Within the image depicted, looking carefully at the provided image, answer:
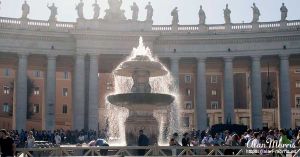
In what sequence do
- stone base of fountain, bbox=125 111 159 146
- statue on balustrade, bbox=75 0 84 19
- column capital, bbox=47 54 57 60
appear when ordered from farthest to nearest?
statue on balustrade, bbox=75 0 84 19 < column capital, bbox=47 54 57 60 < stone base of fountain, bbox=125 111 159 146

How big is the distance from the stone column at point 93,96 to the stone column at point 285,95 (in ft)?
71.0

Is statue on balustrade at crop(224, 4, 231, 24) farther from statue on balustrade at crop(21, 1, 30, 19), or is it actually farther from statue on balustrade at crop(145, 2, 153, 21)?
statue on balustrade at crop(21, 1, 30, 19)

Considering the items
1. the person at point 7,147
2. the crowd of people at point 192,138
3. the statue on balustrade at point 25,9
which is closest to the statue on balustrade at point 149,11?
the statue on balustrade at point 25,9

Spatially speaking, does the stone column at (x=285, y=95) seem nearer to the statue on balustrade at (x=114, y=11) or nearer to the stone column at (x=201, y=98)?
the stone column at (x=201, y=98)

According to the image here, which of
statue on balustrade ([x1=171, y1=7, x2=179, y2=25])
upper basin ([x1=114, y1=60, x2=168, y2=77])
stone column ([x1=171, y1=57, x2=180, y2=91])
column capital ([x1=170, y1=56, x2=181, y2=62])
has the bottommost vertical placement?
upper basin ([x1=114, y1=60, x2=168, y2=77])

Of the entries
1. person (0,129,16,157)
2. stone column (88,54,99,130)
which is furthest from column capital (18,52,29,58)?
person (0,129,16,157)

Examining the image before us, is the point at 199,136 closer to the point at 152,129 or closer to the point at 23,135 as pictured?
the point at 23,135

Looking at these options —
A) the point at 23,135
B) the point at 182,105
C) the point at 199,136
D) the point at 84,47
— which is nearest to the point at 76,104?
the point at 84,47

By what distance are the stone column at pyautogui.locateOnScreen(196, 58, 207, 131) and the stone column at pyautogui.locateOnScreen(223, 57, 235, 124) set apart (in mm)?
2507

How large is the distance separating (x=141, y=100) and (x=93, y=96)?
32419 mm

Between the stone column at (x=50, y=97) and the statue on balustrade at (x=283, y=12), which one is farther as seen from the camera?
the statue on balustrade at (x=283, y=12)

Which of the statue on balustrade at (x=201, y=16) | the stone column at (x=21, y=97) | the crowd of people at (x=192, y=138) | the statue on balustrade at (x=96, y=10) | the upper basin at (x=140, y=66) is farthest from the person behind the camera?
the statue on balustrade at (x=201, y=16)

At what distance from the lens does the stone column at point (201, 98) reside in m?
60.3

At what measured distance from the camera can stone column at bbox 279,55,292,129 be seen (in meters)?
59.2
